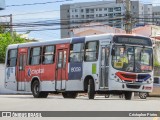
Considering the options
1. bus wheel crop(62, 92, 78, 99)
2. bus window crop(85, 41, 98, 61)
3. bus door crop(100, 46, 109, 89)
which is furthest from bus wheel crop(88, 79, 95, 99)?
bus wheel crop(62, 92, 78, 99)

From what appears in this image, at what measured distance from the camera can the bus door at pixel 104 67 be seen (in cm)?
2575

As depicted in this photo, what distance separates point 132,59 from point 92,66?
199cm

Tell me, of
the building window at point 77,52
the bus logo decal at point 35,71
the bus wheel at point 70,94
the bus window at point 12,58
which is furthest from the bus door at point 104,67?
the bus window at point 12,58

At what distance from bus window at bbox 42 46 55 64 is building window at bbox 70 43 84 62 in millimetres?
1724

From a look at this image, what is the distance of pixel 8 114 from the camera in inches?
632

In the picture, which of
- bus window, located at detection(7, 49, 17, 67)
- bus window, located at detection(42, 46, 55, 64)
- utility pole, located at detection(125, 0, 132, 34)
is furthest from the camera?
utility pole, located at detection(125, 0, 132, 34)

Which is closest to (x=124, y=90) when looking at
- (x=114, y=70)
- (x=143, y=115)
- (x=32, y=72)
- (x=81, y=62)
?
(x=114, y=70)

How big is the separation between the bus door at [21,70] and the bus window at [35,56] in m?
0.70

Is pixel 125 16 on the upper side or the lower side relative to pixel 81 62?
upper

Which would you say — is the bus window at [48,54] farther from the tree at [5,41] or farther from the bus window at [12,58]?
the tree at [5,41]

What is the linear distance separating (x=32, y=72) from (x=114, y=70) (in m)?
7.27

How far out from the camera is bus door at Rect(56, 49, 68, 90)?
28.7m

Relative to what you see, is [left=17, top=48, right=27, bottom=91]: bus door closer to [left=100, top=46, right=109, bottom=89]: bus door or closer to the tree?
[left=100, top=46, right=109, bottom=89]: bus door

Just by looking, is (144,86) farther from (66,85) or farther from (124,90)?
(66,85)
